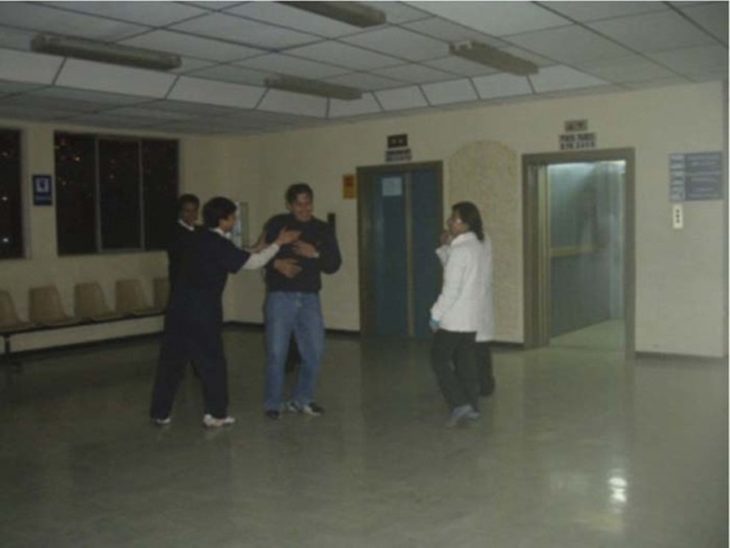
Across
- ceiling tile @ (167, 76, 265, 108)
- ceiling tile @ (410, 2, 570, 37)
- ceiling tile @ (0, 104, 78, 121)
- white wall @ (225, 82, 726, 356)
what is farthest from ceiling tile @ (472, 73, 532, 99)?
ceiling tile @ (0, 104, 78, 121)

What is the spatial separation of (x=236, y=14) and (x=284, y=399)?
294cm

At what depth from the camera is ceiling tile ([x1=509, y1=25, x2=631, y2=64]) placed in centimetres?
553

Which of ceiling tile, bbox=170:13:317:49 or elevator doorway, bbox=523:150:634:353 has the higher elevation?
ceiling tile, bbox=170:13:317:49

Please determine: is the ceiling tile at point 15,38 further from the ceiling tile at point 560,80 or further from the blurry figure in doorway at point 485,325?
the ceiling tile at point 560,80

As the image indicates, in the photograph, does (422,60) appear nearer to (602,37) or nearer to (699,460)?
(602,37)

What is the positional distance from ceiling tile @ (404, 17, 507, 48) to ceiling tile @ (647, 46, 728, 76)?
1.26m

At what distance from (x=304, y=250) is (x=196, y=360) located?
1025 mm

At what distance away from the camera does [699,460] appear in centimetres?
457

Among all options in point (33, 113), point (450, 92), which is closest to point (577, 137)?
point (450, 92)

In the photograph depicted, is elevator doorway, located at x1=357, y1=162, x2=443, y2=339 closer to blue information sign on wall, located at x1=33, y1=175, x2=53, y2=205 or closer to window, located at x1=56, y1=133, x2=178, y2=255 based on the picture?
window, located at x1=56, y1=133, x2=178, y2=255

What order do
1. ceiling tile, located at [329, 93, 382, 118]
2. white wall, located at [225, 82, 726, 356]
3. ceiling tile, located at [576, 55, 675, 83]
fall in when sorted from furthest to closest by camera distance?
ceiling tile, located at [329, 93, 382, 118] → white wall, located at [225, 82, 726, 356] → ceiling tile, located at [576, 55, 675, 83]

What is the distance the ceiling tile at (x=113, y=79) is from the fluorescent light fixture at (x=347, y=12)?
2747mm

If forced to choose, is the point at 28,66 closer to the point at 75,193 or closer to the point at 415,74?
the point at 75,193

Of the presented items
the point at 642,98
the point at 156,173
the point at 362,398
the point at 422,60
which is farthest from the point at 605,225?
the point at 156,173
